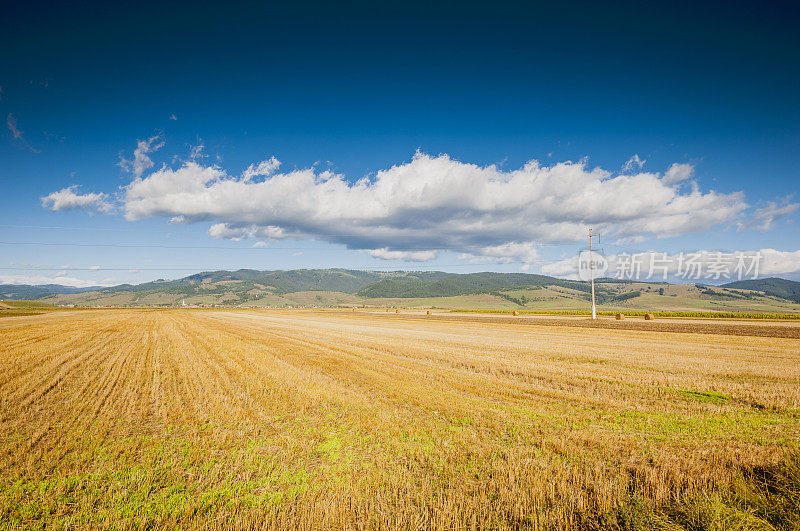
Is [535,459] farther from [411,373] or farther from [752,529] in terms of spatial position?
[411,373]

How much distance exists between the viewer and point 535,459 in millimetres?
7406

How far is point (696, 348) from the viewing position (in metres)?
27.3

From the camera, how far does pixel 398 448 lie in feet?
26.5

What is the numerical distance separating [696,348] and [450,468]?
2942cm

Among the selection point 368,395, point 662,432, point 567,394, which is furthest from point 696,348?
point 368,395

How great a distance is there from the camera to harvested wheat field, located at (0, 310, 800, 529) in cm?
553

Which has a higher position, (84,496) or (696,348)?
(84,496)

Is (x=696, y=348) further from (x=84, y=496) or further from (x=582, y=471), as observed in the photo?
(x=84, y=496)

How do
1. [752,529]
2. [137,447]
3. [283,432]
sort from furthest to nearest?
[283,432], [137,447], [752,529]

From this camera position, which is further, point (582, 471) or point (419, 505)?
point (582, 471)

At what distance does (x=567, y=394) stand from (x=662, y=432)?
3.68 meters

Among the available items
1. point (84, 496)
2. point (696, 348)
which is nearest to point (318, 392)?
point (84, 496)

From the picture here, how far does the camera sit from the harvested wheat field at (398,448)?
5.53m

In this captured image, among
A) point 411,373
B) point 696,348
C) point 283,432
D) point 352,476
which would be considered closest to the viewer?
point 352,476
